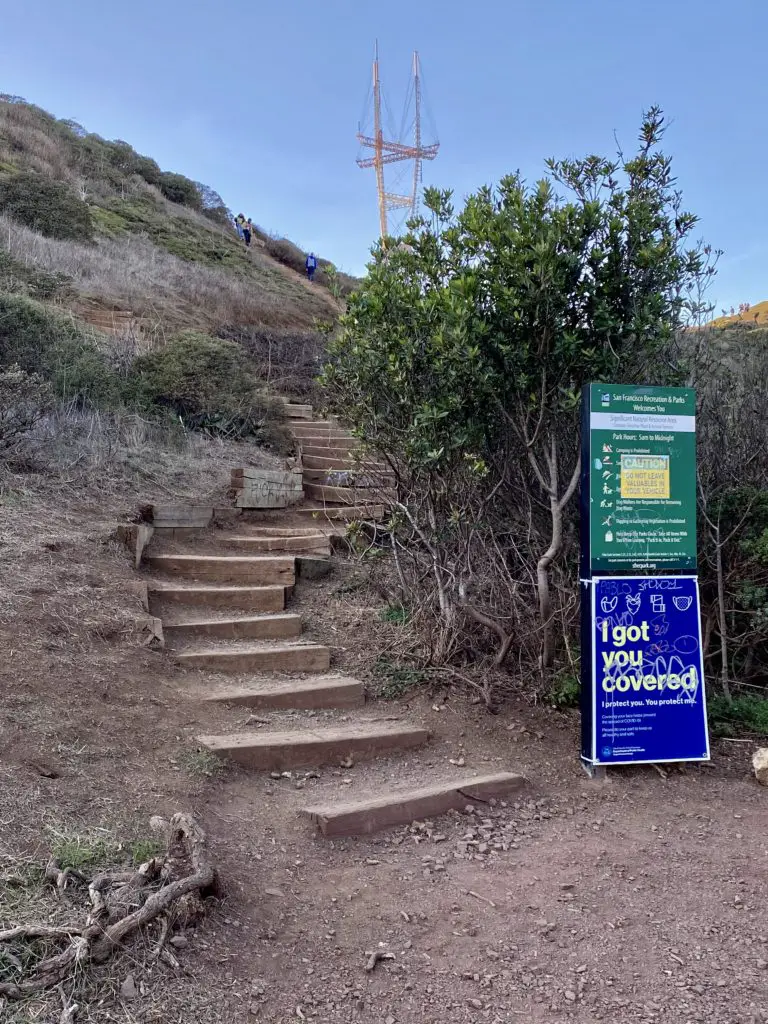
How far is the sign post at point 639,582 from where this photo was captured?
4.28m

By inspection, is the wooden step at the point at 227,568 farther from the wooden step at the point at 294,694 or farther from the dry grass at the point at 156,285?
the dry grass at the point at 156,285

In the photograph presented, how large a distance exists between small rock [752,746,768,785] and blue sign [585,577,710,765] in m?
0.25

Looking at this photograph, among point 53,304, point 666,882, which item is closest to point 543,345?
point 666,882

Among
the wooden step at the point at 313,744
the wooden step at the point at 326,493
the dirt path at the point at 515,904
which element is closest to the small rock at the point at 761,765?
the dirt path at the point at 515,904

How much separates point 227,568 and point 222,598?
465 mm

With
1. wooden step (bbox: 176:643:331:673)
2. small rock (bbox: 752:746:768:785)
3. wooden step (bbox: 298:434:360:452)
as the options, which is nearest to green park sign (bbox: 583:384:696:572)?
small rock (bbox: 752:746:768:785)

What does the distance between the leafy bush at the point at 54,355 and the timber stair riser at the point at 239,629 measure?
11.8 feet

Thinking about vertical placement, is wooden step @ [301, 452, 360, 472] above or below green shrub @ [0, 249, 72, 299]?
below

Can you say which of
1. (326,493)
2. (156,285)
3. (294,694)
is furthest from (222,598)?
(156,285)

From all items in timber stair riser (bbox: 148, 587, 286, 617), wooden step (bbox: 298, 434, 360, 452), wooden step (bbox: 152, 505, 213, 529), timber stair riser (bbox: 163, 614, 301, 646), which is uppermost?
wooden step (bbox: 298, 434, 360, 452)

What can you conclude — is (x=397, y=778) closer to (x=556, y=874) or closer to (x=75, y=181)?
(x=556, y=874)

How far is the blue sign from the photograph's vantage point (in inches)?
169

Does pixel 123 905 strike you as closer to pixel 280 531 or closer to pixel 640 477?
pixel 640 477

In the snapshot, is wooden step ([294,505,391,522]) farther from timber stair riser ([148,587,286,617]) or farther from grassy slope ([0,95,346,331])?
grassy slope ([0,95,346,331])
